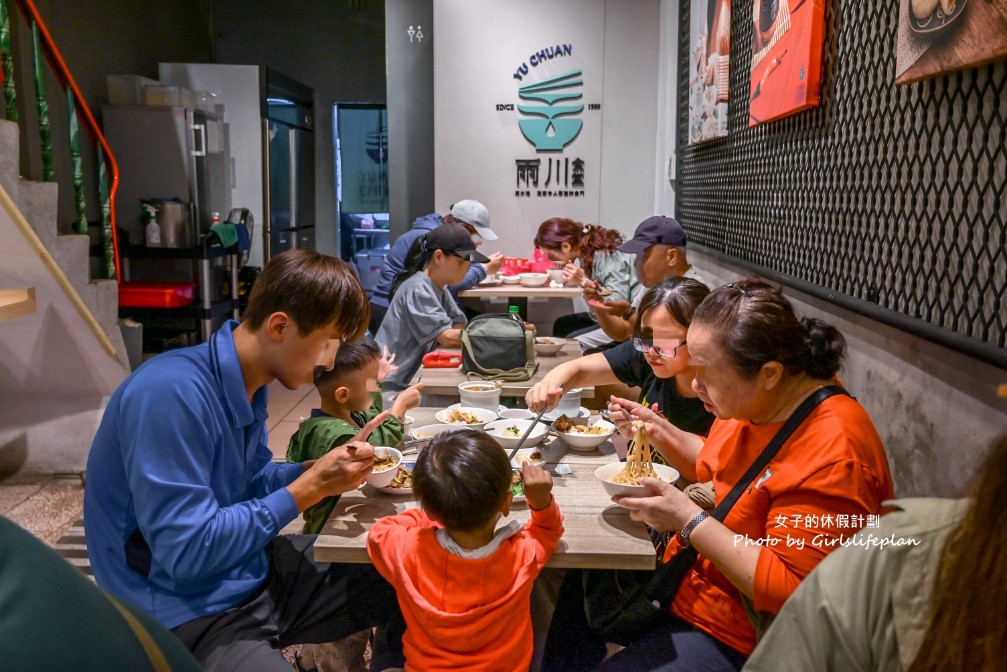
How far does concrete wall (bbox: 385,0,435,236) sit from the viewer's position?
7.21 meters

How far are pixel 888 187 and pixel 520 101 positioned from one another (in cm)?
522

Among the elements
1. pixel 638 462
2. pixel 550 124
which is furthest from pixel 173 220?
pixel 638 462

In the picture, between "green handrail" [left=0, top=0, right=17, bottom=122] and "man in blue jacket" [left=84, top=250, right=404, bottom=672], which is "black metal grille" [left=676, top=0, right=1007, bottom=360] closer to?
"man in blue jacket" [left=84, top=250, right=404, bottom=672]

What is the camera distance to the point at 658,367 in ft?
7.68

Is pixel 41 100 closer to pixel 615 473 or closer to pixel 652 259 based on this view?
pixel 652 259

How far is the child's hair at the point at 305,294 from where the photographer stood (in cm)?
176

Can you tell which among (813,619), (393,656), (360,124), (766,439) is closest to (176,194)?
(360,124)

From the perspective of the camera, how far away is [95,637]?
57 cm

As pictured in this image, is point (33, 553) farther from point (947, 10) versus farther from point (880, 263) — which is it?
point (880, 263)

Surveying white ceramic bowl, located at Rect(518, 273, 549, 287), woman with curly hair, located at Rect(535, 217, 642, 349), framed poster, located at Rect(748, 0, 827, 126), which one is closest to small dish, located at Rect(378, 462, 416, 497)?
framed poster, located at Rect(748, 0, 827, 126)

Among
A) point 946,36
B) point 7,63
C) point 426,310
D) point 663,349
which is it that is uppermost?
point 7,63

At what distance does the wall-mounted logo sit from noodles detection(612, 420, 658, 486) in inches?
207

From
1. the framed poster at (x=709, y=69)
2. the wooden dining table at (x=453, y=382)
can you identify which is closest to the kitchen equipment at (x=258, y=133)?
the framed poster at (x=709, y=69)

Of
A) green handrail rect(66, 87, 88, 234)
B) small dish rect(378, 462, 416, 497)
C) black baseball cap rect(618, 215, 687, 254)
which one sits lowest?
small dish rect(378, 462, 416, 497)
